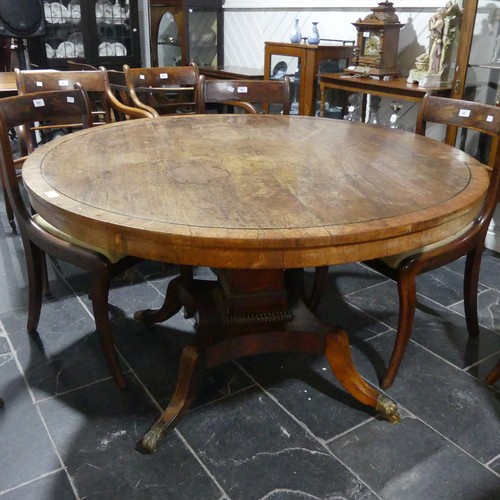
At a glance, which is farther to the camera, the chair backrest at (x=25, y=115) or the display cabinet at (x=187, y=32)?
the display cabinet at (x=187, y=32)

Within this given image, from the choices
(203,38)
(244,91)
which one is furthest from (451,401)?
(203,38)

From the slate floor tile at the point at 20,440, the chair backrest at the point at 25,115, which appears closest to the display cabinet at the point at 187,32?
the chair backrest at the point at 25,115

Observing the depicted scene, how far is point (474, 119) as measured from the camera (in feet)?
6.23

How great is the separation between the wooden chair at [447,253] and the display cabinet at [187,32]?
3.13 m

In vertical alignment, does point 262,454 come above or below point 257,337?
below

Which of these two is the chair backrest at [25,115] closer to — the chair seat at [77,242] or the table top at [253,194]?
the chair seat at [77,242]

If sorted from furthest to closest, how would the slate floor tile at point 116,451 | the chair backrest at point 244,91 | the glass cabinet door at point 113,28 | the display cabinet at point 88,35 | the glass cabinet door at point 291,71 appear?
the glass cabinet door at point 113,28 < the display cabinet at point 88,35 < the glass cabinet door at point 291,71 < the chair backrest at point 244,91 < the slate floor tile at point 116,451

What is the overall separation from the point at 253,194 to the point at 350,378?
0.67m

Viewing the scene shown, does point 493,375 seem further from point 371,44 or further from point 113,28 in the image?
point 113,28

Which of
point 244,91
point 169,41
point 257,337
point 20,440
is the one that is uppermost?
point 169,41

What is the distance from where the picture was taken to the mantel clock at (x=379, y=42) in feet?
9.73

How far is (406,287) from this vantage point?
1.56 metres

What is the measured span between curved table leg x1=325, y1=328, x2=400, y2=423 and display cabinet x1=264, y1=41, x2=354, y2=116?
2.18 metres

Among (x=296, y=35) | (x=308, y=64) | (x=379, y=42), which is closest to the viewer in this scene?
(x=379, y=42)
